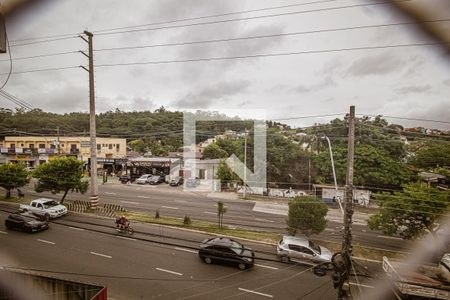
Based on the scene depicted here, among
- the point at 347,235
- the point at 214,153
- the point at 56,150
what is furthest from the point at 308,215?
the point at 56,150

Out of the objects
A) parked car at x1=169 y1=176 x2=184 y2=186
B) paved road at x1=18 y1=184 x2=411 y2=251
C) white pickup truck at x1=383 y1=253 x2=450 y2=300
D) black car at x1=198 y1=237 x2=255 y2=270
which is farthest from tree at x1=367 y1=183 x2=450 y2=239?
parked car at x1=169 y1=176 x2=184 y2=186

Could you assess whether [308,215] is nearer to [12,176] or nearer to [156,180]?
[156,180]

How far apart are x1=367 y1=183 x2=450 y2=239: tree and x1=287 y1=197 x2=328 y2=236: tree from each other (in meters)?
3.53

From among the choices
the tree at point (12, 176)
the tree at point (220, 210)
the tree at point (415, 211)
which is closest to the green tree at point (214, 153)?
the tree at point (220, 210)

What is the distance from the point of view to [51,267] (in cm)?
1374

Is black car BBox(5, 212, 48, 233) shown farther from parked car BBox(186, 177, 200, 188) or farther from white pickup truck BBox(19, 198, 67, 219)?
parked car BBox(186, 177, 200, 188)

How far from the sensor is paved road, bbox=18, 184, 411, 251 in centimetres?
2139

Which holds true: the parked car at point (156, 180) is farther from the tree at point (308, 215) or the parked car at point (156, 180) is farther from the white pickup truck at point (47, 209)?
the tree at point (308, 215)

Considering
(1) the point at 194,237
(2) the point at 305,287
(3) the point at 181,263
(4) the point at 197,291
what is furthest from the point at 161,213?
(2) the point at 305,287

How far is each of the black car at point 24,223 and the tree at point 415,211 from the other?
23117mm

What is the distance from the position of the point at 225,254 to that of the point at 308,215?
671 centimetres

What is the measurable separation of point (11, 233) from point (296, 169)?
3195cm

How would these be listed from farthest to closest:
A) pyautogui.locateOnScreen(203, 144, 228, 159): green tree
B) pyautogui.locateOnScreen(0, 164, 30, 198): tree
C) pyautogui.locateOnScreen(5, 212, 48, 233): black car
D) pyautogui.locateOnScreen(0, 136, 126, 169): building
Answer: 1. pyautogui.locateOnScreen(0, 136, 126, 169): building
2. pyautogui.locateOnScreen(203, 144, 228, 159): green tree
3. pyautogui.locateOnScreen(0, 164, 30, 198): tree
4. pyautogui.locateOnScreen(5, 212, 48, 233): black car

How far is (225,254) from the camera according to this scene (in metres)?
14.6
